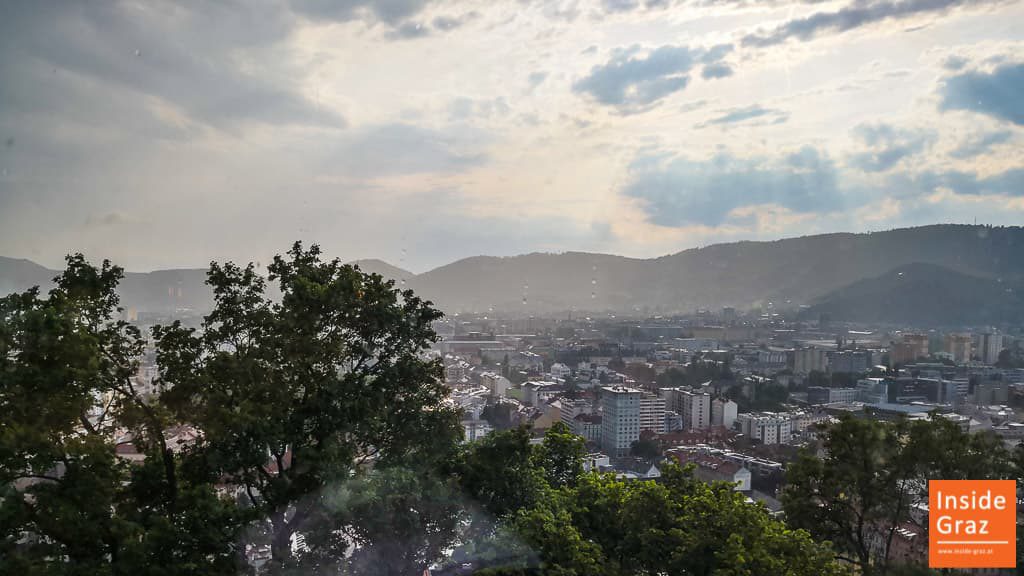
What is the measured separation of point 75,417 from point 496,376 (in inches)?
836

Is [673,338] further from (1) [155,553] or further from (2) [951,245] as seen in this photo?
(1) [155,553]

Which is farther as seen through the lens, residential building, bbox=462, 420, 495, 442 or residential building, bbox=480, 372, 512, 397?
residential building, bbox=480, 372, 512, 397

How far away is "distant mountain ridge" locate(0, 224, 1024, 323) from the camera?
34.2 m

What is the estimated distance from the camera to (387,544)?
354 cm

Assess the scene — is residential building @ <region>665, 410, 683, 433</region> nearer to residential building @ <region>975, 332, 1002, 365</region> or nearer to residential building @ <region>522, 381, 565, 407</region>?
residential building @ <region>522, 381, 565, 407</region>

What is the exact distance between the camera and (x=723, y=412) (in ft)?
70.1

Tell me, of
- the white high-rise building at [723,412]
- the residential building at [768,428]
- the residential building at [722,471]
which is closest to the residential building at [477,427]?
the residential building at [722,471]

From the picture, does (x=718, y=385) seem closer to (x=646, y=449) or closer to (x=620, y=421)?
(x=620, y=421)

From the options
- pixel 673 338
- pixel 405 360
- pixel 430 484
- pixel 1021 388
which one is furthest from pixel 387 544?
pixel 673 338

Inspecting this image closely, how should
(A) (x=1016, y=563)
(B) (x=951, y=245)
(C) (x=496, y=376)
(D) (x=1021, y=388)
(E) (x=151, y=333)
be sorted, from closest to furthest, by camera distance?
1. (E) (x=151, y=333)
2. (A) (x=1016, y=563)
3. (D) (x=1021, y=388)
4. (C) (x=496, y=376)
5. (B) (x=951, y=245)

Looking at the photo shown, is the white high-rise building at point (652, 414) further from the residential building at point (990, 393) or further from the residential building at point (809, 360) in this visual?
the residential building at point (809, 360)

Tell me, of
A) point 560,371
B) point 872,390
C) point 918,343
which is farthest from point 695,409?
point 918,343

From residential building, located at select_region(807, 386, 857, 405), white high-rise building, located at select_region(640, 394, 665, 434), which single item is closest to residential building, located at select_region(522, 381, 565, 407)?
white high-rise building, located at select_region(640, 394, 665, 434)

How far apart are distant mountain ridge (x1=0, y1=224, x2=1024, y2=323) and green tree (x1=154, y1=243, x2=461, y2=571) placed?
23.7 meters
